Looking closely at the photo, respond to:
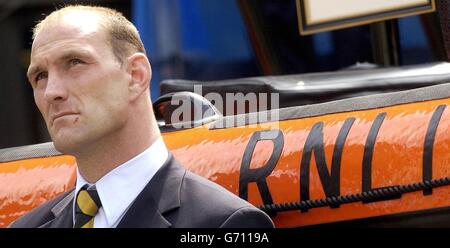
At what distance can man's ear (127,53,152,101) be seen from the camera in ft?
5.77

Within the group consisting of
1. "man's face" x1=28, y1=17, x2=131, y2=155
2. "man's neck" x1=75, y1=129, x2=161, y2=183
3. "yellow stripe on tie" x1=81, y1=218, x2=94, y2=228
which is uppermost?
"man's face" x1=28, y1=17, x2=131, y2=155

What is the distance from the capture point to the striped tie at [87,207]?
173cm

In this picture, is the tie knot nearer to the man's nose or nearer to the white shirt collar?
the white shirt collar

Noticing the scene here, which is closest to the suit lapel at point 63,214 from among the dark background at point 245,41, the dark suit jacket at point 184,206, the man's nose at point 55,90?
the dark suit jacket at point 184,206

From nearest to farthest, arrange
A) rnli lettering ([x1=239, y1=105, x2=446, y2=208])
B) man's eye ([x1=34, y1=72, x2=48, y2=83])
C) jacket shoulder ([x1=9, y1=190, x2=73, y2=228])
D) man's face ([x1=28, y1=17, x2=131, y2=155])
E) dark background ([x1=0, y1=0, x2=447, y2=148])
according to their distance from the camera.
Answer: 1. man's face ([x1=28, y1=17, x2=131, y2=155])
2. man's eye ([x1=34, y1=72, x2=48, y2=83])
3. jacket shoulder ([x1=9, y1=190, x2=73, y2=228])
4. rnli lettering ([x1=239, y1=105, x2=446, y2=208])
5. dark background ([x1=0, y1=0, x2=447, y2=148])

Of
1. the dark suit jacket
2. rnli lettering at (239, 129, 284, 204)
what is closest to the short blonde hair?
the dark suit jacket

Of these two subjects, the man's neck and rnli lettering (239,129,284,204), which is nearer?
the man's neck

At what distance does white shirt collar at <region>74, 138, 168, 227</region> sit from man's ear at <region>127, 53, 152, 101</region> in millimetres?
113

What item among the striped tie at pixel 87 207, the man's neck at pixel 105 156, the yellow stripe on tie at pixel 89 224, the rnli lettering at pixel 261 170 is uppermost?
the man's neck at pixel 105 156

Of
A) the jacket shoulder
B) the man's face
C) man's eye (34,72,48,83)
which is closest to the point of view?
the man's face

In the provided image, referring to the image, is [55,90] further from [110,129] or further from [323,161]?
[323,161]

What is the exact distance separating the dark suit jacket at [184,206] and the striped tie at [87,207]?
0.06 m

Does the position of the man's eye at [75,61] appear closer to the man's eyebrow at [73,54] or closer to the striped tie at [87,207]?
the man's eyebrow at [73,54]

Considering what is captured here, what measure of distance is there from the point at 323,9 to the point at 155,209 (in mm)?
1483
